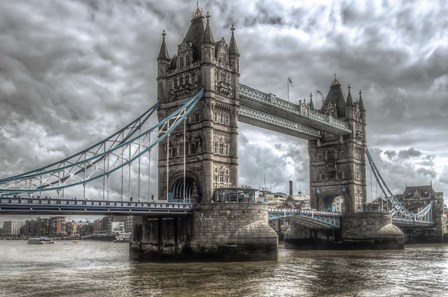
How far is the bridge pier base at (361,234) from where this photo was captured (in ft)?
242

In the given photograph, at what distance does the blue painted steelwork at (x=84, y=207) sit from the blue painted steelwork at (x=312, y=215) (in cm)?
1393

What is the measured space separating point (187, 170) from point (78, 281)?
23148 millimetres

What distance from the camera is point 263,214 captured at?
2016 inches

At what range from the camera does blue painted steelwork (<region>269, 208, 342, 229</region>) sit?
60.8m

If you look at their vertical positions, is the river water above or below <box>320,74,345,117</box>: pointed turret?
below

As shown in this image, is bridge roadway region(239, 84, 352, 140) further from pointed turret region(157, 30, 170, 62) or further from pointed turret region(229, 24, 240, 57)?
pointed turret region(157, 30, 170, 62)

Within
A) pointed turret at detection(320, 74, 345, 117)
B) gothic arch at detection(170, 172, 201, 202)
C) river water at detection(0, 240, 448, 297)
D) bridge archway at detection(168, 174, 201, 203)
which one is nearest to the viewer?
river water at detection(0, 240, 448, 297)

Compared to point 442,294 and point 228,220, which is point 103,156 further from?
point 442,294

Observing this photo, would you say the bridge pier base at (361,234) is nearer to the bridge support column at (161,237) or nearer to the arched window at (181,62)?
the bridge support column at (161,237)

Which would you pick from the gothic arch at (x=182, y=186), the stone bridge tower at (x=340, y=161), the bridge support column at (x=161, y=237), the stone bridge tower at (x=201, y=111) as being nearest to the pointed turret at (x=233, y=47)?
the stone bridge tower at (x=201, y=111)

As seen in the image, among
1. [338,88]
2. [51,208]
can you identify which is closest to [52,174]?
[51,208]

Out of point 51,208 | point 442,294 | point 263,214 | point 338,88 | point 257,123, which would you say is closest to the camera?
point 442,294

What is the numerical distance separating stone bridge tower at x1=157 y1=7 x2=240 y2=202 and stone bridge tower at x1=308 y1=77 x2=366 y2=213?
30491 millimetres

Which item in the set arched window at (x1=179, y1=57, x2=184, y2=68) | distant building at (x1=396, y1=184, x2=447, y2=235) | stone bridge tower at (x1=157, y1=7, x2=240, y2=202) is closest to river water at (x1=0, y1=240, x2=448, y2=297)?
stone bridge tower at (x1=157, y1=7, x2=240, y2=202)
